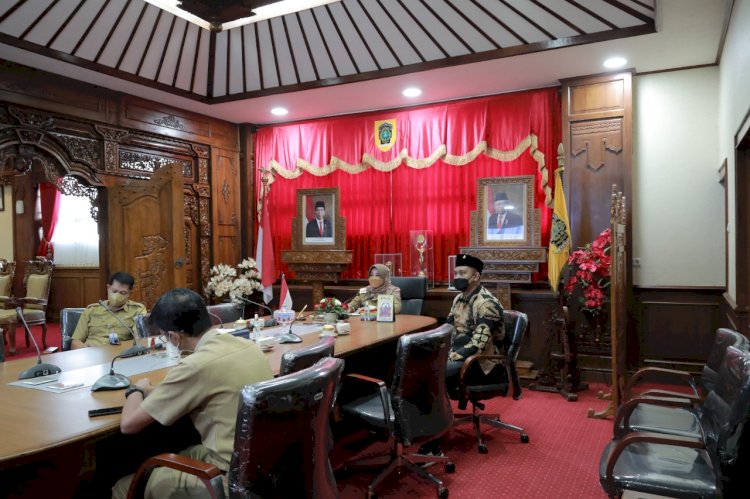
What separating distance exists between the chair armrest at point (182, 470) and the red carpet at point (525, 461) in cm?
134

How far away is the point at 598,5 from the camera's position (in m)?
3.93

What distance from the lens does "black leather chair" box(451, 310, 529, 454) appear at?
3.38 meters

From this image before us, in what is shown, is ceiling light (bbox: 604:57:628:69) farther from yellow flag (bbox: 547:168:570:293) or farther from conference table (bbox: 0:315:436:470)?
conference table (bbox: 0:315:436:470)

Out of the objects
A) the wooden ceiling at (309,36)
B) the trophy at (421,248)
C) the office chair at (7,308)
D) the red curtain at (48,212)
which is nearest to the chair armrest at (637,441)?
the wooden ceiling at (309,36)

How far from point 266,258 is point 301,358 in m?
4.77

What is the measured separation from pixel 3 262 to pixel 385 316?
22.0 ft

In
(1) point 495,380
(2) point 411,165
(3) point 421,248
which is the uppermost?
(2) point 411,165

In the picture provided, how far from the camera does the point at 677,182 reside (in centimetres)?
503

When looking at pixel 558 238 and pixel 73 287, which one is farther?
pixel 73 287

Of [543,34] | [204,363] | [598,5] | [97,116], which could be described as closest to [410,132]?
[543,34]

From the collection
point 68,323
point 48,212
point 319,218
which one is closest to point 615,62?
point 319,218

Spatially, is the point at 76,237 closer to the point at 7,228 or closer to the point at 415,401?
the point at 7,228

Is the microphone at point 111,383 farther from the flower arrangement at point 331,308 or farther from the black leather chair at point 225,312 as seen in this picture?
the flower arrangement at point 331,308

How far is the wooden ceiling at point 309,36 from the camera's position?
4027 mm
